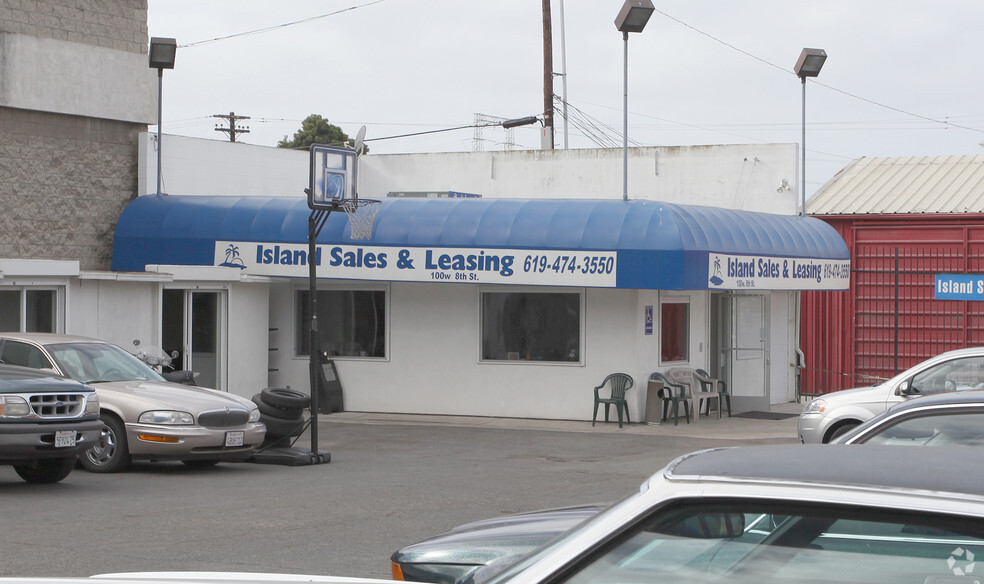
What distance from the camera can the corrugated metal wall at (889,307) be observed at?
25.2 metres

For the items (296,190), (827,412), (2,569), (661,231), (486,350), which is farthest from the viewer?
(296,190)

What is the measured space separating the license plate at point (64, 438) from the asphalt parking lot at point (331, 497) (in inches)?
20.8

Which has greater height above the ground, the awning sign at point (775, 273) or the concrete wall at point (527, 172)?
the concrete wall at point (527, 172)

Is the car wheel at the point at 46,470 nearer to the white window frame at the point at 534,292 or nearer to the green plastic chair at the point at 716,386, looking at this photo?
the white window frame at the point at 534,292

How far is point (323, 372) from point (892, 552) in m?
19.6

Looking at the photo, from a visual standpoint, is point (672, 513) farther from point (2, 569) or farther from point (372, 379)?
point (372, 379)

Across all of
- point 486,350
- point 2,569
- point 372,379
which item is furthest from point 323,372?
point 2,569

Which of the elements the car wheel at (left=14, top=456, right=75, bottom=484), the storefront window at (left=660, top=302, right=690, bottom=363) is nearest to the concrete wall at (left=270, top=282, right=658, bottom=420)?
the storefront window at (left=660, top=302, right=690, bottom=363)

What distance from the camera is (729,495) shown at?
113 inches

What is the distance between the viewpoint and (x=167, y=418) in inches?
537

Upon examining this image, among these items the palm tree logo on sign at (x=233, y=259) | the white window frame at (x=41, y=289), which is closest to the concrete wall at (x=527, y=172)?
the palm tree logo on sign at (x=233, y=259)

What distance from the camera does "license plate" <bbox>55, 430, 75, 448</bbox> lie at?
39.1 feet

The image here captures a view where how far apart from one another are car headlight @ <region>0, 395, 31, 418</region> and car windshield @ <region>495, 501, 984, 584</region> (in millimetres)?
10029

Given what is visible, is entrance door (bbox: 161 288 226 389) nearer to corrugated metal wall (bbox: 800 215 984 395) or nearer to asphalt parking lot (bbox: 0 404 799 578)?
asphalt parking lot (bbox: 0 404 799 578)
